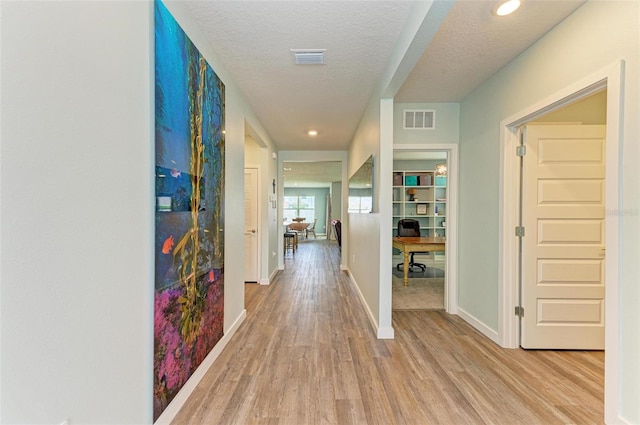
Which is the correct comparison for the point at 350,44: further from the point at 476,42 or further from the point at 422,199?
the point at 422,199

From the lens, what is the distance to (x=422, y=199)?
7.02 meters

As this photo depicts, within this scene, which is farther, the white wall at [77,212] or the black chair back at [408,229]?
the black chair back at [408,229]

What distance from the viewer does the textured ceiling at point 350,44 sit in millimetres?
1662

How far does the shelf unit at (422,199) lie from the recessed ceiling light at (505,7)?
5.22 meters

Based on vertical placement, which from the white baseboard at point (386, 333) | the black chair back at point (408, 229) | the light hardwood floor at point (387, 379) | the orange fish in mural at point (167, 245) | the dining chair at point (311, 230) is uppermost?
the orange fish in mural at point (167, 245)

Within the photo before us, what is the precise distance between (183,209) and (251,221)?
9.84ft

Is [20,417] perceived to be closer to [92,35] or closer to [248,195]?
[92,35]

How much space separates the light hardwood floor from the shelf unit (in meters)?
4.30

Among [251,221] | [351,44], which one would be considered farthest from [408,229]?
[351,44]

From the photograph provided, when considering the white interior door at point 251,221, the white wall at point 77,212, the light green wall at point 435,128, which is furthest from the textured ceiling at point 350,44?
the white interior door at point 251,221

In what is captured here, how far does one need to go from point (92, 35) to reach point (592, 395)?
3.36 metres

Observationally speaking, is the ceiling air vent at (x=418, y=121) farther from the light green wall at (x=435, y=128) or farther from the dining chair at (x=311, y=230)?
the dining chair at (x=311, y=230)

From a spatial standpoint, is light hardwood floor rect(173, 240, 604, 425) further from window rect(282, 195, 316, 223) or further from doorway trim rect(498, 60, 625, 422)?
window rect(282, 195, 316, 223)

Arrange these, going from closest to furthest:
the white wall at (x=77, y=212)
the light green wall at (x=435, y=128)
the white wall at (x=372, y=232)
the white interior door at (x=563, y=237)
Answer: the white wall at (x=77, y=212) → the white interior door at (x=563, y=237) → the white wall at (x=372, y=232) → the light green wall at (x=435, y=128)
